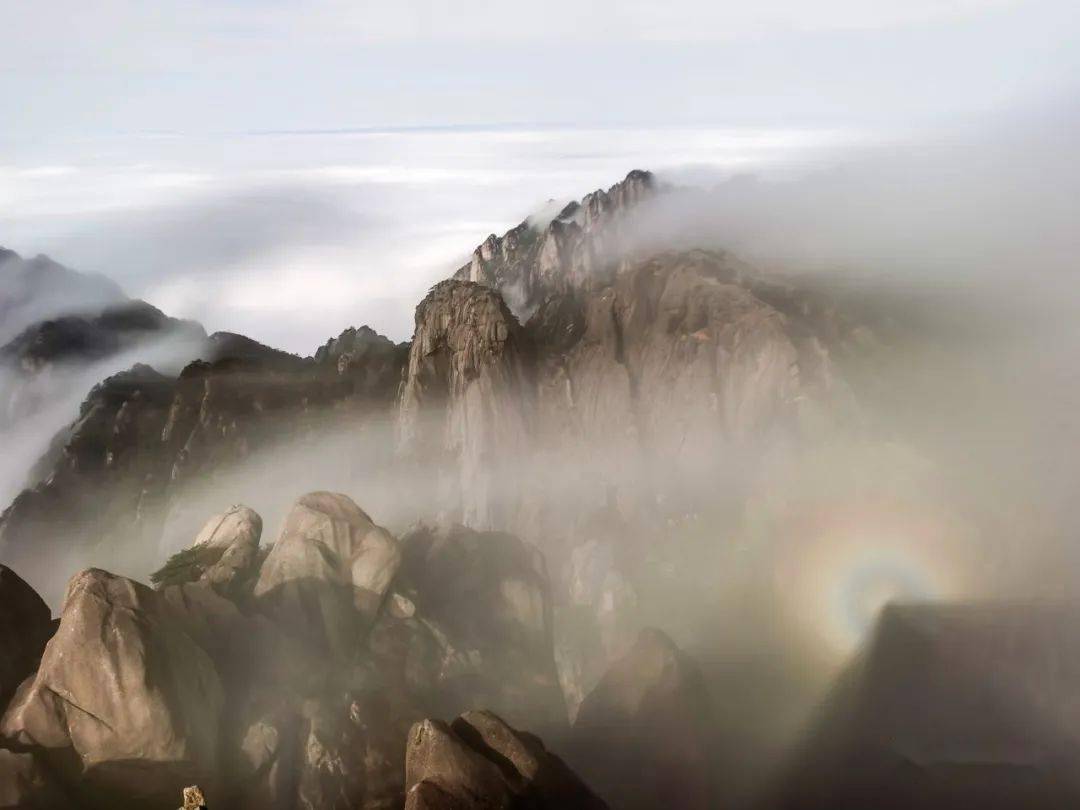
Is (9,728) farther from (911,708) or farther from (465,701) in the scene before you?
(911,708)

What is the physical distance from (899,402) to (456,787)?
252 ft

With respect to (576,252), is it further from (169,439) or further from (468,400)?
(169,439)

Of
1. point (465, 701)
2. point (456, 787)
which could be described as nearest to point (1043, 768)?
point (465, 701)

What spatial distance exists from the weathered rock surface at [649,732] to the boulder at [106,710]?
24.9 metres

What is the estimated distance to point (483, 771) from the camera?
4719 cm

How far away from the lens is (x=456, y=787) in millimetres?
45875

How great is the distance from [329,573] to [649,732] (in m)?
22.1

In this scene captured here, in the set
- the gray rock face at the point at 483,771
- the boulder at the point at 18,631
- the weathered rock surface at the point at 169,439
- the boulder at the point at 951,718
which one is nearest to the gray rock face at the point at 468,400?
the weathered rock surface at the point at 169,439

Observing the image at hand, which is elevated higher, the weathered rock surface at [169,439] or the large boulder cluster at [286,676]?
the weathered rock surface at [169,439]

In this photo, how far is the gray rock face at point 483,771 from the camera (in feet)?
150

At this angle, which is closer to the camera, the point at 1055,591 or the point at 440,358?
the point at 1055,591

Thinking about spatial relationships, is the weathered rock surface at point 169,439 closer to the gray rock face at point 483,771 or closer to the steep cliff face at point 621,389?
the steep cliff face at point 621,389

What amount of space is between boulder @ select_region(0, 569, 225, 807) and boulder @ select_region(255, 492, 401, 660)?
41.0ft

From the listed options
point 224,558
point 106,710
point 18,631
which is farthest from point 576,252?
point 106,710
